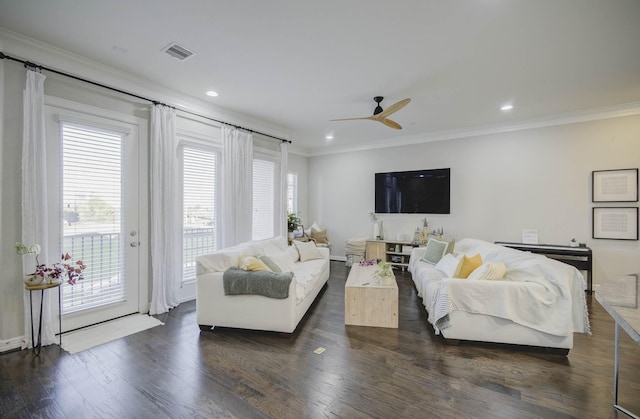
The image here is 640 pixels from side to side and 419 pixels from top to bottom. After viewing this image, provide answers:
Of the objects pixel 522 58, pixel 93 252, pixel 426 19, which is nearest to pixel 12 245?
pixel 93 252

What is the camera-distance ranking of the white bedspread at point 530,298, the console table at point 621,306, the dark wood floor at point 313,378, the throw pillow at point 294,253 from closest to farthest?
1. the console table at point 621,306
2. the dark wood floor at point 313,378
3. the white bedspread at point 530,298
4. the throw pillow at point 294,253

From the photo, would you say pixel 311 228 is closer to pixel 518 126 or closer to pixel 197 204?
pixel 197 204

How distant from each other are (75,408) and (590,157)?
22.8ft

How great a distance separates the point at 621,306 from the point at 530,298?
93 cm

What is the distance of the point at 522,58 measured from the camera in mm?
2906

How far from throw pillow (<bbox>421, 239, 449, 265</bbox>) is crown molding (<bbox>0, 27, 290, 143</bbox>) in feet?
13.0

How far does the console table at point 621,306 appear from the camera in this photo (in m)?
1.44

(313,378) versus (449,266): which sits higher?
(449,266)

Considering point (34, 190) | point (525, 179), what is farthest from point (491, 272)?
point (34, 190)

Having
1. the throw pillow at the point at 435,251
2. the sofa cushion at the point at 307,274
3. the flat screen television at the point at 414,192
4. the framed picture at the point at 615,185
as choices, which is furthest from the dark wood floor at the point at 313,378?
the flat screen television at the point at 414,192

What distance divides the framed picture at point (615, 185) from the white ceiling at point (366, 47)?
3.41 feet

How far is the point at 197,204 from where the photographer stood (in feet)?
13.8

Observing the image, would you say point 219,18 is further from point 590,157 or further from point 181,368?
point 590,157

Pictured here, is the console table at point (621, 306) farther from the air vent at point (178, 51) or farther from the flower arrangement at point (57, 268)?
the flower arrangement at point (57, 268)
